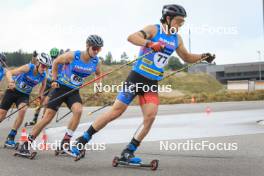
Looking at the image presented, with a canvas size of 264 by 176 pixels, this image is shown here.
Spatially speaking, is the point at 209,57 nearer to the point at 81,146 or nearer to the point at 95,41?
the point at 95,41

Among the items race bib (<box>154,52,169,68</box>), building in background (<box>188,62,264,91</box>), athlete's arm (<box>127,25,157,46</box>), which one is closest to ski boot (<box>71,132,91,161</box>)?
race bib (<box>154,52,169,68</box>)

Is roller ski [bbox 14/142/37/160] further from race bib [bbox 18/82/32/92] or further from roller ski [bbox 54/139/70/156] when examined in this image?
race bib [bbox 18/82/32/92]

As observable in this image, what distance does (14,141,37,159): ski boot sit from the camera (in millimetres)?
7223

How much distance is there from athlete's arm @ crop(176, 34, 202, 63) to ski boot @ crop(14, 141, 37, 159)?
2.80 m

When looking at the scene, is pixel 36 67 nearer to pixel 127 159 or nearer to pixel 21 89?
pixel 21 89

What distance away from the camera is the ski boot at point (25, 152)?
7.22 m

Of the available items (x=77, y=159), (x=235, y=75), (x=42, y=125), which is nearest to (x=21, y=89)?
(x=42, y=125)

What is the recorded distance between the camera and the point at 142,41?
5.91 m

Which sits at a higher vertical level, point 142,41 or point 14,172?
point 142,41

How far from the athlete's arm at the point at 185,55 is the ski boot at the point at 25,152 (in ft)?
9.19

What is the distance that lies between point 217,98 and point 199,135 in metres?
22.8

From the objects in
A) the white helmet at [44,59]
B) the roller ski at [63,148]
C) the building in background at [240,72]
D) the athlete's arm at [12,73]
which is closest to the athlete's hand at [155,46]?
the roller ski at [63,148]

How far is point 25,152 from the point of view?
24.0 feet

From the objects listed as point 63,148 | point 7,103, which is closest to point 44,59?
point 7,103
